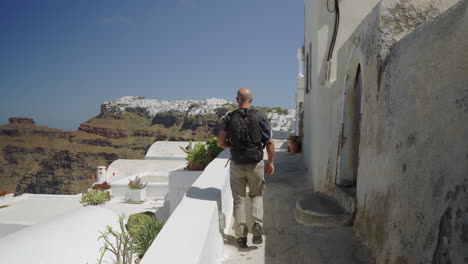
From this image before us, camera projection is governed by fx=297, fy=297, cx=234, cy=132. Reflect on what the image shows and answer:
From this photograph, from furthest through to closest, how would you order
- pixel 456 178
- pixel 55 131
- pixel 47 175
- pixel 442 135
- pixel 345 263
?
pixel 55 131 < pixel 47 175 < pixel 345 263 < pixel 442 135 < pixel 456 178

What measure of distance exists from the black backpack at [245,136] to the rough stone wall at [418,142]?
109cm

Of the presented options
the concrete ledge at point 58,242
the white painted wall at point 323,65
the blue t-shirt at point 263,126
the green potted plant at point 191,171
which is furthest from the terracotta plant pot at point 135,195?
the blue t-shirt at point 263,126

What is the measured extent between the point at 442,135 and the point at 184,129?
9360 centimetres

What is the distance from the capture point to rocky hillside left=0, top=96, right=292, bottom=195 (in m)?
78.9

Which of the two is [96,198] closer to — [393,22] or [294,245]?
[294,245]

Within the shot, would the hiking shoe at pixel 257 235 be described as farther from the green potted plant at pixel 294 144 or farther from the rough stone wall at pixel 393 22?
the green potted plant at pixel 294 144

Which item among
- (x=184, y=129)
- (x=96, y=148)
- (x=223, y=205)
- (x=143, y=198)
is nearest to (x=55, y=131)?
(x=96, y=148)

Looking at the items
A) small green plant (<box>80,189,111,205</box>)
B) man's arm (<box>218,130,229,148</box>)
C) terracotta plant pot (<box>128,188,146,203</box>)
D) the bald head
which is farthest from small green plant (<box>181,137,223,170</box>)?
small green plant (<box>80,189,111,205</box>)

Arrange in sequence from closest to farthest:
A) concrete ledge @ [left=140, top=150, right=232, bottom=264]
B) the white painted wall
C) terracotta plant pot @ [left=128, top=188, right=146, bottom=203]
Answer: concrete ledge @ [left=140, top=150, right=232, bottom=264], the white painted wall, terracotta plant pot @ [left=128, top=188, right=146, bottom=203]

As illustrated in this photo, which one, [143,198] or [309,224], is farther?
[143,198]

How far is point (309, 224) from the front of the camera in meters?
3.67

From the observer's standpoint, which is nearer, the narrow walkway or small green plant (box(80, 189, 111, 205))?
the narrow walkway

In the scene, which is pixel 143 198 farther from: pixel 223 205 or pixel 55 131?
pixel 55 131

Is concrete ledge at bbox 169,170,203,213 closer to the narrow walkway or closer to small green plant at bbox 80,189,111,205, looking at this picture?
the narrow walkway
